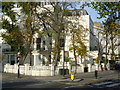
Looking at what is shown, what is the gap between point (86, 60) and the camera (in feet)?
144

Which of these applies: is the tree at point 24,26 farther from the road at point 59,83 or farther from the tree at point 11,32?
the road at point 59,83

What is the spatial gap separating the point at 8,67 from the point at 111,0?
25.2m

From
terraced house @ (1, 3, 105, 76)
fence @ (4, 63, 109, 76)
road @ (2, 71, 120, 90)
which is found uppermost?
terraced house @ (1, 3, 105, 76)

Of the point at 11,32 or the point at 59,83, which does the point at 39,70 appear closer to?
the point at 59,83

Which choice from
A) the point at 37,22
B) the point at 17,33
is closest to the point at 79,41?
the point at 37,22

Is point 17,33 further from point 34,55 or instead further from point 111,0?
point 111,0

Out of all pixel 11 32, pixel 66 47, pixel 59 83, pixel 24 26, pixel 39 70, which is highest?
pixel 24 26

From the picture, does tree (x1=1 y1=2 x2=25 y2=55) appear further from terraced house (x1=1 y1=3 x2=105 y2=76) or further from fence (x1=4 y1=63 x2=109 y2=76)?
fence (x1=4 y1=63 x2=109 y2=76)

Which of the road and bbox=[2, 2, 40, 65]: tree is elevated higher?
bbox=[2, 2, 40, 65]: tree

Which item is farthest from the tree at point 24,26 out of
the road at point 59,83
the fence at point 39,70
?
the road at point 59,83

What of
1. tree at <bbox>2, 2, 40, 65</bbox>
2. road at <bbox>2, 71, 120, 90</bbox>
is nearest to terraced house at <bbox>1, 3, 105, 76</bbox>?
tree at <bbox>2, 2, 40, 65</bbox>

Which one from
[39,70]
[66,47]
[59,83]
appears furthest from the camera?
[66,47]

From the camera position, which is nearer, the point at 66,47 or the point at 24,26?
the point at 24,26

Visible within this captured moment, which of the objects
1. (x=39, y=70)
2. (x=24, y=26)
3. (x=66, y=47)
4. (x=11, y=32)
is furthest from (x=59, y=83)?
(x=66, y=47)
